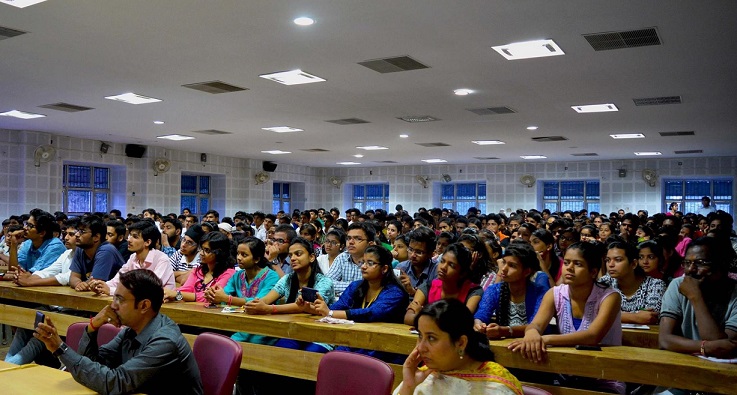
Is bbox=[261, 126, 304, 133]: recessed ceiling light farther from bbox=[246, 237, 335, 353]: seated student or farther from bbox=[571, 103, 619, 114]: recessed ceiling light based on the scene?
bbox=[246, 237, 335, 353]: seated student

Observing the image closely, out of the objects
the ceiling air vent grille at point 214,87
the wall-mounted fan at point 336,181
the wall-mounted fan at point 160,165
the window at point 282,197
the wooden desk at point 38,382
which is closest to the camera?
the wooden desk at point 38,382

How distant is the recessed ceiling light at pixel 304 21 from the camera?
17.2 ft

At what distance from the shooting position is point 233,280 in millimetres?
4773

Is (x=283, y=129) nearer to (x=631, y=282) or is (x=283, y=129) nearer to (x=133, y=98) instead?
(x=133, y=98)

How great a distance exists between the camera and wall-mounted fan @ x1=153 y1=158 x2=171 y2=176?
1560 centimetres

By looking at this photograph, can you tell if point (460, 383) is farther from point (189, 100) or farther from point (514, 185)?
point (514, 185)

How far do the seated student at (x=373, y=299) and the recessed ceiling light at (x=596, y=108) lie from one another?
6.48 metres

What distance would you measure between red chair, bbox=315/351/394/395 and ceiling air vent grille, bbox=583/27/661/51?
14.3ft

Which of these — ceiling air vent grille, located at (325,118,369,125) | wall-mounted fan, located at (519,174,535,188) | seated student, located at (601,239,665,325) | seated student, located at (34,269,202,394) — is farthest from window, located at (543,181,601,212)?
seated student, located at (34,269,202,394)

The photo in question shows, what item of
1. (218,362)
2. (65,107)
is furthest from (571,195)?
(218,362)

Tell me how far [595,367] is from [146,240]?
157 inches

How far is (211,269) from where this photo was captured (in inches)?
198

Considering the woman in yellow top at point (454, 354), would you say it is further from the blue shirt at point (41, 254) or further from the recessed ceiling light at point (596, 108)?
the recessed ceiling light at point (596, 108)

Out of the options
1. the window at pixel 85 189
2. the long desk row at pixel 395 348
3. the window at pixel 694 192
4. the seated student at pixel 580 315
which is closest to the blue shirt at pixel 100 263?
the long desk row at pixel 395 348
